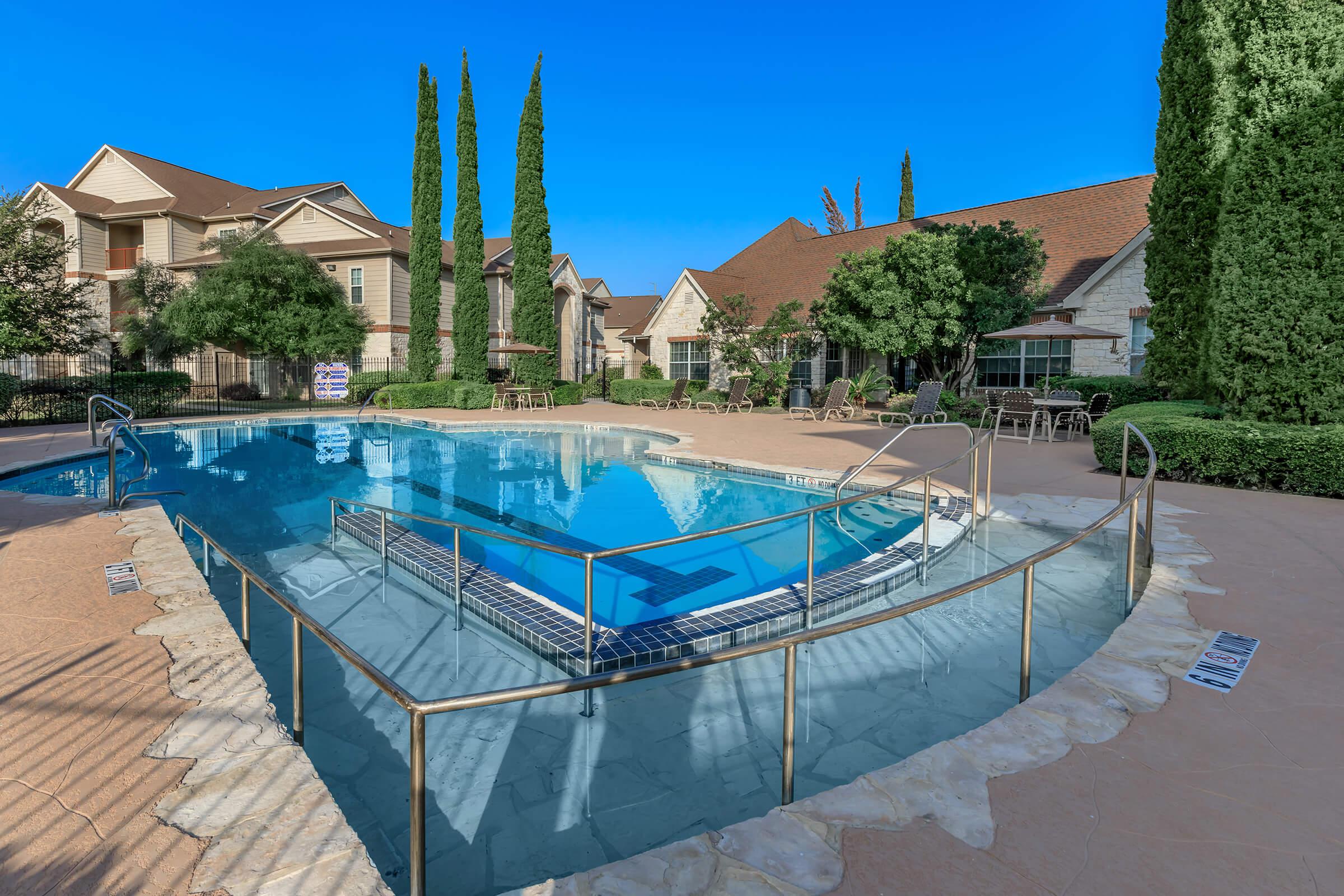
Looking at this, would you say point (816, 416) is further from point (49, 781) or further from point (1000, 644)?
point (49, 781)

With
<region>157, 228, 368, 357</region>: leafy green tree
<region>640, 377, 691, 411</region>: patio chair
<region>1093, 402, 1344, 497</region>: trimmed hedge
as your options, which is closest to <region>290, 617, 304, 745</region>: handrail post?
<region>1093, 402, 1344, 497</region>: trimmed hedge

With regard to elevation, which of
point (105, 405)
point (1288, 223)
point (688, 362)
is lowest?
point (105, 405)

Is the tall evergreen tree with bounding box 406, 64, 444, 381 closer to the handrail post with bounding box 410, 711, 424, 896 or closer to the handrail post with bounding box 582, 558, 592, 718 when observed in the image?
the handrail post with bounding box 582, 558, 592, 718

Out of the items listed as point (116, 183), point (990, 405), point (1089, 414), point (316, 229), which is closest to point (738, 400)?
point (990, 405)

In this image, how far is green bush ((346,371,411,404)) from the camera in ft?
84.8

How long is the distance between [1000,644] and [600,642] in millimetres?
2524

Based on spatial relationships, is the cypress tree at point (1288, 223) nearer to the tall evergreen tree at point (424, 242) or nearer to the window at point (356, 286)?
the tall evergreen tree at point (424, 242)

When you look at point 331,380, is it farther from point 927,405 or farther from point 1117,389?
point 1117,389

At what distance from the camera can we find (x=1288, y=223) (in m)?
8.15

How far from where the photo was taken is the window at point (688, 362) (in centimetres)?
2714

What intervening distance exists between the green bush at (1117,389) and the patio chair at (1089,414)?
17 centimetres

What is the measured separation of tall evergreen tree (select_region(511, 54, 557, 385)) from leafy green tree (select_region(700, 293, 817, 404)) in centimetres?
609

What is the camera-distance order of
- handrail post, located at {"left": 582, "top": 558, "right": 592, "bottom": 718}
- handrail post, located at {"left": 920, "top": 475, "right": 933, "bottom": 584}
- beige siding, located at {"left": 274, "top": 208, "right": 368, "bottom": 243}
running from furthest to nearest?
beige siding, located at {"left": 274, "top": 208, "right": 368, "bottom": 243} → handrail post, located at {"left": 920, "top": 475, "right": 933, "bottom": 584} → handrail post, located at {"left": 582, "top": 558, "right": 592, "bottom": 718}

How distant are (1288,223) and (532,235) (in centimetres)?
2214
